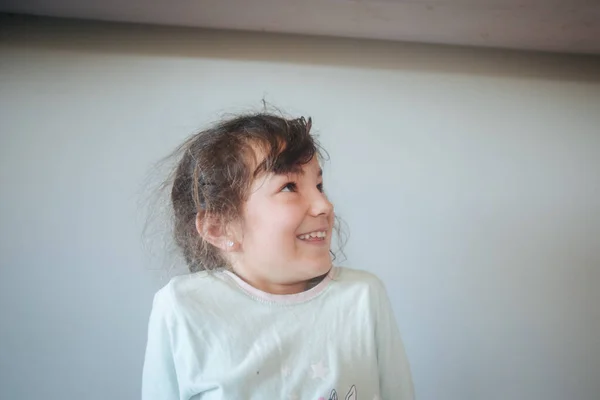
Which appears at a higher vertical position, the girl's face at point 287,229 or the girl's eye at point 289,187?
the girl's eye at point 289,187

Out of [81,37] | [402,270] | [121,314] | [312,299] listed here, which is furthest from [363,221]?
[81,37]

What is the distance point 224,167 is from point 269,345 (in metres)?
0.24

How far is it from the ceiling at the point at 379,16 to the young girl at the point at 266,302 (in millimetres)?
248

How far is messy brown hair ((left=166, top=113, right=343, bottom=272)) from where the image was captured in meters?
0.79

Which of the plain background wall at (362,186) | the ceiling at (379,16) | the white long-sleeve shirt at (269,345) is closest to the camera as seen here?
the white long-sleeve shirt at (269,345)

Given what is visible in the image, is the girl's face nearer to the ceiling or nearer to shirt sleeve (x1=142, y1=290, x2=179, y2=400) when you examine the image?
shirt sleeve (x1=142, y1=290, x2=179, y2=400)

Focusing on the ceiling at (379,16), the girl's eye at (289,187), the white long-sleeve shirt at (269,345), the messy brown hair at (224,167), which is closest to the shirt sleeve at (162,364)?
the white long-sleeve shirt at (269,345)

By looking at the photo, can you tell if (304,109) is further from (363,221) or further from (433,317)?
(433,317)

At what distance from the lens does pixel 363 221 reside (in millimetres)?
1142

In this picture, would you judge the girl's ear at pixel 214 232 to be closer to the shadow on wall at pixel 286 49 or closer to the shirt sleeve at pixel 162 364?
the shirt sleeve at pixel 162 364

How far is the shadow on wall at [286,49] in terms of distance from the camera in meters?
1.08

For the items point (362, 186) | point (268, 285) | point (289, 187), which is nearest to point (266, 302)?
point (268, 285)

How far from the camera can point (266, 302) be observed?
2.60 ft

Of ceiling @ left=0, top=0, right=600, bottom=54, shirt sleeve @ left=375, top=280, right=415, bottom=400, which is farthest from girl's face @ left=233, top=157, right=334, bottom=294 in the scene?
ceiling @ left=0, top=0, right=600, bottom=54
